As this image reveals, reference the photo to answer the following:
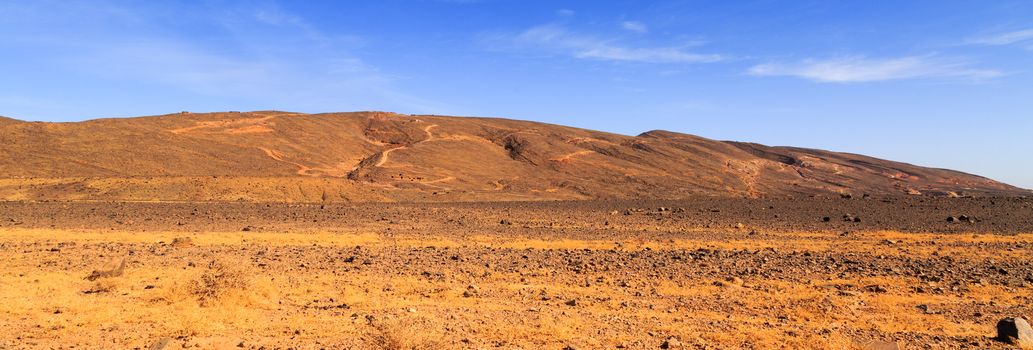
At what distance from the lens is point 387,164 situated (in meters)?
52.3

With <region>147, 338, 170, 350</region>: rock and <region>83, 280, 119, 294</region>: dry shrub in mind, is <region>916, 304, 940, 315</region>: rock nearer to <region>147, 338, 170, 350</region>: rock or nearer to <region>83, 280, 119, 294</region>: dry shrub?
<region>147, 338, 170, 350</region>: rock

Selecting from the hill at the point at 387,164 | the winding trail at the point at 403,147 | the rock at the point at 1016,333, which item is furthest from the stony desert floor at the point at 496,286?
the winding trail at the point at 403,147

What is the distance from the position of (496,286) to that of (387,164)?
1636 inches

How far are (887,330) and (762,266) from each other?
5.78 meters

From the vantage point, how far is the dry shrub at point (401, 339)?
757cm

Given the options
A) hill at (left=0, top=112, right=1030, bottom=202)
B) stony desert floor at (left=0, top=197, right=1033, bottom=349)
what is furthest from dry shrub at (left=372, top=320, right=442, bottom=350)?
hill at (left=0, top=112, right=1030, bottom=202)

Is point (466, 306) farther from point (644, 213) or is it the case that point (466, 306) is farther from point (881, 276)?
point (644, 213)

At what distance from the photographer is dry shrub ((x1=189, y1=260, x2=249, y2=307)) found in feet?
33.2

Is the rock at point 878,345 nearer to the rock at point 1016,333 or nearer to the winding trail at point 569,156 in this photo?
the rock at point 1016,333

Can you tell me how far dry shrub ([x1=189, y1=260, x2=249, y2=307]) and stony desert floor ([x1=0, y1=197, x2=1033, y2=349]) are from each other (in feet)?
0.10

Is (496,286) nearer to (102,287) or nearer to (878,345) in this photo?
(878,345)

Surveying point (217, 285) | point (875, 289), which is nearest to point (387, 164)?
point (217, 285)

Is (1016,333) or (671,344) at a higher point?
(1016,333)

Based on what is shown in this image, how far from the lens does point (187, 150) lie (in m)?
49.0
